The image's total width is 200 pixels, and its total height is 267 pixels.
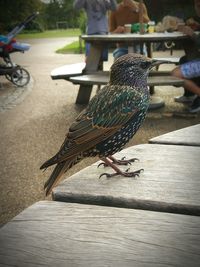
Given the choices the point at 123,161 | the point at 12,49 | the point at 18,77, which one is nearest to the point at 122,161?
the point at 123,161

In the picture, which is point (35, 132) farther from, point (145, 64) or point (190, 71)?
point (145, 64)

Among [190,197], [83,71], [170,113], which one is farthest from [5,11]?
[190,197]

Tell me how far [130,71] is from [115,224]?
35.2 inches

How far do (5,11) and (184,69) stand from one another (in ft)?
14.4

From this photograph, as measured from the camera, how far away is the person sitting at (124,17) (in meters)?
7.94

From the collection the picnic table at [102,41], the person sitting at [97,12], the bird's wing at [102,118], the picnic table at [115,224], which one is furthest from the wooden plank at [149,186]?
the person sitting at [97,12]

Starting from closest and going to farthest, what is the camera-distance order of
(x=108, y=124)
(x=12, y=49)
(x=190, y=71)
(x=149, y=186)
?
(x=149, y=186) < (x=108, y=124) < (x=190, y=71) < (x=12, y=49)

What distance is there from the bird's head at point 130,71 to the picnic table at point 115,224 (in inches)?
17.5

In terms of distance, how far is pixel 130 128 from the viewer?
1814mm

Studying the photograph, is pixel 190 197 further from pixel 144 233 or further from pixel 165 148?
pixel 165 148

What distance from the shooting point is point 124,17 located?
8320 mm

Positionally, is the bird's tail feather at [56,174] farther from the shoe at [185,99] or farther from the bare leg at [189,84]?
the shoe at [185,99]

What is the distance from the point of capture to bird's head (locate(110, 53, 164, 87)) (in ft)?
6.25

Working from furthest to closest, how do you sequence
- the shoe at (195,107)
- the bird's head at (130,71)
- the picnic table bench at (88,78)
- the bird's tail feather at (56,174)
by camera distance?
the shoe at (195,107) → the picnic table bench at (88,78) → the bird's head at (130,71) → the bird's tail feather at (56,174)
